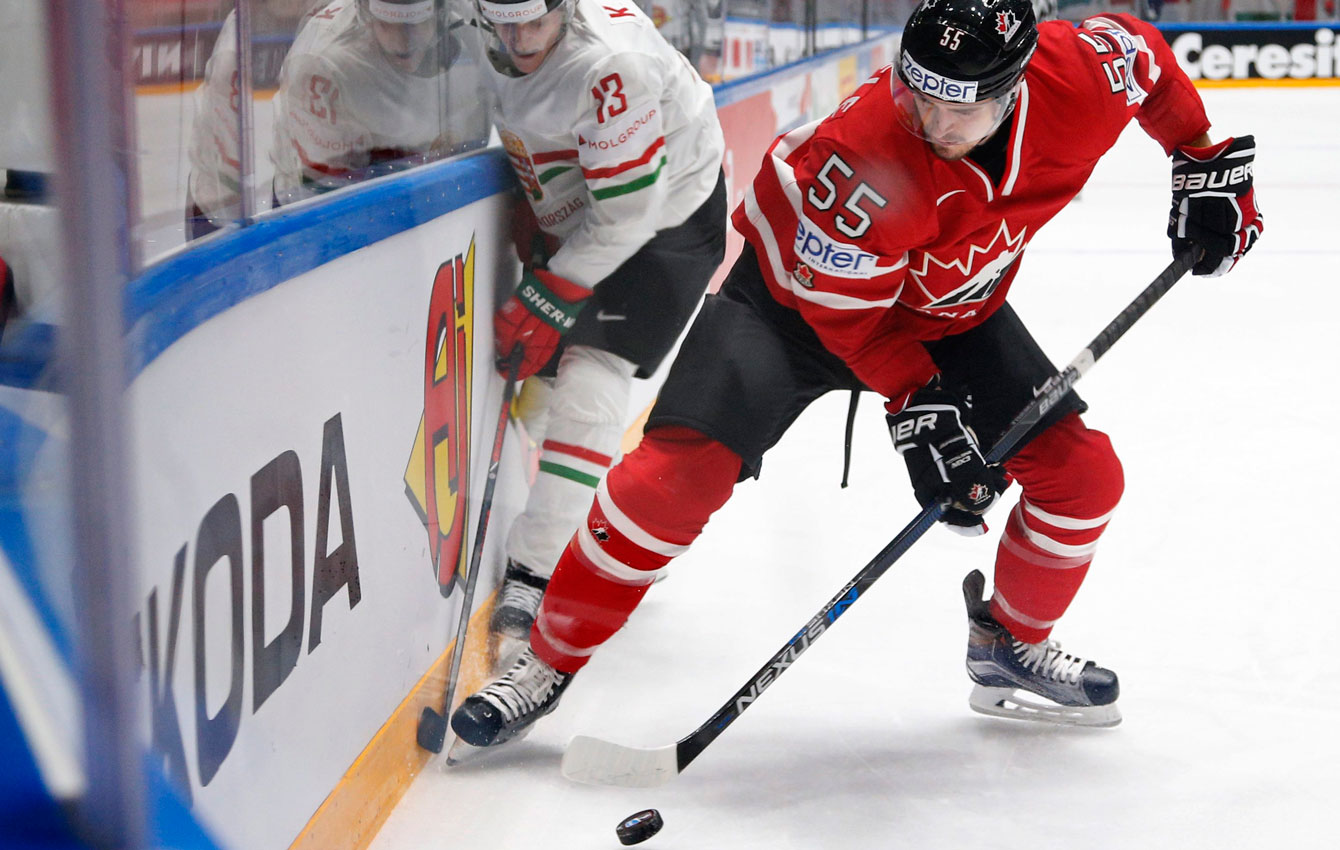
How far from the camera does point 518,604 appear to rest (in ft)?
6.36

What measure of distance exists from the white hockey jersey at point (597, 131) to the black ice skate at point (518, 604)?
1.51 ft

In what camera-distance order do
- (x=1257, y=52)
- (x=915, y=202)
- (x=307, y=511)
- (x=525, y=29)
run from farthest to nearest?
1. (x=1257, y=52)
2. (x=525, y=29)
3. (x=915, y=202)
4. (x=307, y=511)

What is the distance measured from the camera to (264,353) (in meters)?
1.15

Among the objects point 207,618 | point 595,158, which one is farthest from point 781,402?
point 207,618

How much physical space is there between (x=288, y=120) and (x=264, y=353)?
14.2 inches

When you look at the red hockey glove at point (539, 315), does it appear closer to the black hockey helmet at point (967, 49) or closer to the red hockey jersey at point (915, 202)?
the red hockey jersey at point (915, 202)

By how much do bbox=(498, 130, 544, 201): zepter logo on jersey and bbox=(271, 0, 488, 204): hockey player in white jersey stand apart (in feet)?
0.19

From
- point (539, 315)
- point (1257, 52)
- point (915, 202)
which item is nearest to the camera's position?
point (915, 202)

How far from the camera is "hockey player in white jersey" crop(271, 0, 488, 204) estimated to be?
141 cm

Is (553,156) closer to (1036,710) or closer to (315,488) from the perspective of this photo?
(315,488)

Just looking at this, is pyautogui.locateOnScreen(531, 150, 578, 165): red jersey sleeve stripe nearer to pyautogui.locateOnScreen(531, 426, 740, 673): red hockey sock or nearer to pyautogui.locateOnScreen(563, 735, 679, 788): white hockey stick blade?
pyautogui.locateOnScreen(531, 426, 740, 673): red hockey sock

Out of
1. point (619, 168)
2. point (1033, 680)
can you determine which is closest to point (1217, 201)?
point (1033, 680)

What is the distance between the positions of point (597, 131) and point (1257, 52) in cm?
1134

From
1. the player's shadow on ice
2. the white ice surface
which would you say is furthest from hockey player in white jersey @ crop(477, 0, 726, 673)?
the player's shadow on ice
